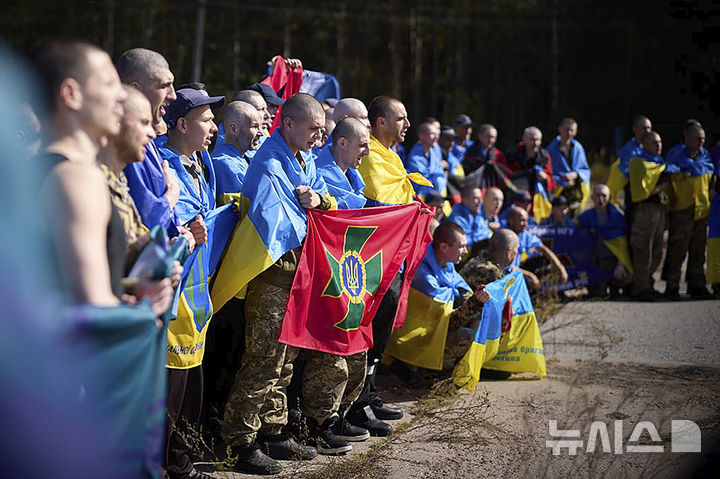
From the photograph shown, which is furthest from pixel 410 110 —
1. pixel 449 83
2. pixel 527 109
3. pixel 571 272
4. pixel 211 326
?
pixel 211 326

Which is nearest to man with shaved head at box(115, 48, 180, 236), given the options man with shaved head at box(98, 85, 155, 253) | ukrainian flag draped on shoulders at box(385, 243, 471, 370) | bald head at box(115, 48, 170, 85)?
bald head at box(115, 48, 170, 85)

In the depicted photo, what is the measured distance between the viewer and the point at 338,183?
5.30 metres

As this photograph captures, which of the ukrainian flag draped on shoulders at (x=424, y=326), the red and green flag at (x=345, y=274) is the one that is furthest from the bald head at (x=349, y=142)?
the ukrainian flag draped on shoulders at (x=424, y=326)

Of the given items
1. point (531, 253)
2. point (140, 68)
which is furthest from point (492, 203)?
point (140, 68)

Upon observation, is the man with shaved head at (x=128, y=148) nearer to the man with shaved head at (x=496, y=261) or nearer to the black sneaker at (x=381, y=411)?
the black sneaker at (x=381, y=411)

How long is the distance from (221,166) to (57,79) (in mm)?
2754

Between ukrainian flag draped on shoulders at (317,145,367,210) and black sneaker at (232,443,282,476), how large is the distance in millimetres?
1559

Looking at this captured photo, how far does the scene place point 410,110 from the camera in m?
31.3

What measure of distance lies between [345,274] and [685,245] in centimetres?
696

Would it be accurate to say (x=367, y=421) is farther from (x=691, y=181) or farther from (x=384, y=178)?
(x=691, y=181)

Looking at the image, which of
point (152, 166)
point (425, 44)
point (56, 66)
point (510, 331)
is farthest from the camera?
point (425, 44)

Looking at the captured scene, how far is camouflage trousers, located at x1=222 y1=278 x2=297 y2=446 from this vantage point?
179 inches

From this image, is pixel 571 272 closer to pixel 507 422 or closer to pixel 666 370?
pixel 666 370

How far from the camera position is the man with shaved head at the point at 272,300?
4551 mm
